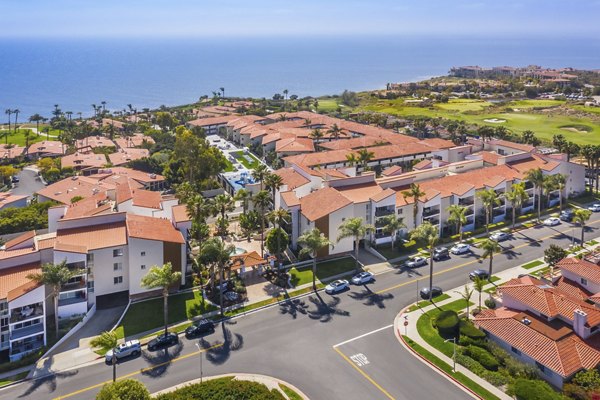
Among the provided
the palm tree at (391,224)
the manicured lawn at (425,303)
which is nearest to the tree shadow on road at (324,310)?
the manicured lawn at (425,303)

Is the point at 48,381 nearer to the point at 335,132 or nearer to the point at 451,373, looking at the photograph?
the point at 451,373

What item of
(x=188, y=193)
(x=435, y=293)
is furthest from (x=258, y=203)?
(x=435, y=293)

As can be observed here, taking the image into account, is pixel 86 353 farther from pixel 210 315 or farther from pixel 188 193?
pixel 188 193

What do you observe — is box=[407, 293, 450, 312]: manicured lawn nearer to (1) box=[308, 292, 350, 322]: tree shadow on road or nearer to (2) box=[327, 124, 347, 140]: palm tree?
(1) box=[308, 292, 350, 322]: tree shadow on road

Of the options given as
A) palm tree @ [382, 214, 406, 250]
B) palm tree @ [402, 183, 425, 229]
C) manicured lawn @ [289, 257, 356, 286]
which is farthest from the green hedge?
palm tree @ [402, 183, 425, 229]

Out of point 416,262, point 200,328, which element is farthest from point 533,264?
point 200,328

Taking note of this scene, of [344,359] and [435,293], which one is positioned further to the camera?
[435,293]
